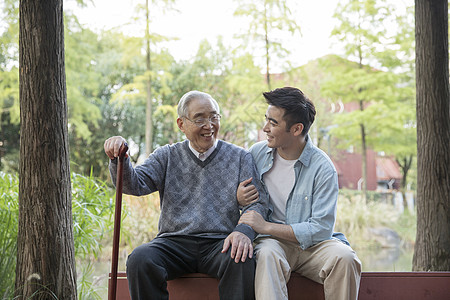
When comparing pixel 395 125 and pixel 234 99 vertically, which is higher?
pixel 234 99

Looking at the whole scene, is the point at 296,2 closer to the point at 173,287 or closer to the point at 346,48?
the point at 346,48

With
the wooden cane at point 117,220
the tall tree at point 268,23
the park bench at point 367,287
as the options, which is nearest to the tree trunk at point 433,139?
the park bench at point 367,287

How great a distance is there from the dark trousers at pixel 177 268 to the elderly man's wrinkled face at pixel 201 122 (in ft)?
1.65

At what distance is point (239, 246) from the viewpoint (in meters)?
2.22

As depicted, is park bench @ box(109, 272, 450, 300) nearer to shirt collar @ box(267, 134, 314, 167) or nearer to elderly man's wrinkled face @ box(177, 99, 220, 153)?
shirt collar @ box(267, 134, 314, 167)

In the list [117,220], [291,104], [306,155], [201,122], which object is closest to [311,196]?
[306,155]

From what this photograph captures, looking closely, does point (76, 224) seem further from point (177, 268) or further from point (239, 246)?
point (239, 246)

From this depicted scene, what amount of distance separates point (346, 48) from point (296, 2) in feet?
5.41


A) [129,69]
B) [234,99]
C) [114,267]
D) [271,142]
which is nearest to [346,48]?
[234,99]

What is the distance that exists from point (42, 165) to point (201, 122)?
2.70ft

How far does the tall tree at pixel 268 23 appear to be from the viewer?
7859 millimetres

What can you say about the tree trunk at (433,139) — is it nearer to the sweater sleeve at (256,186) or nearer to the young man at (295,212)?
the young man at (295,212)

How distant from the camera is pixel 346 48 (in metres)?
9.24

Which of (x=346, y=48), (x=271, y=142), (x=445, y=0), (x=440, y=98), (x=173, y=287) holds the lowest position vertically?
(x=173, y=287)
